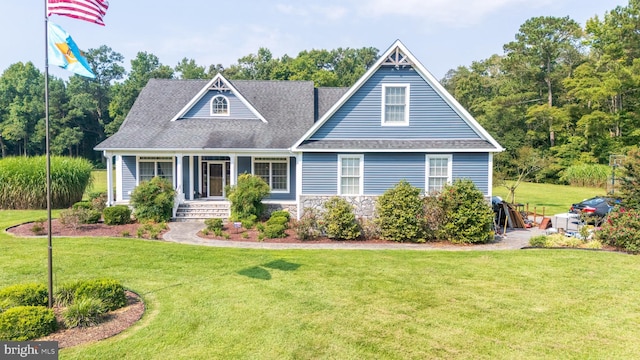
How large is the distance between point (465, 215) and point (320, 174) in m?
5.70

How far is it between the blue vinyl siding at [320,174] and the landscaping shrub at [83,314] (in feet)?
33.0

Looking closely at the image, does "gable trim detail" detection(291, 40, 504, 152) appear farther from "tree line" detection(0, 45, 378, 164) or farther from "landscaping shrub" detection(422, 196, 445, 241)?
"tree line" detection(0, 45, 378, 164)

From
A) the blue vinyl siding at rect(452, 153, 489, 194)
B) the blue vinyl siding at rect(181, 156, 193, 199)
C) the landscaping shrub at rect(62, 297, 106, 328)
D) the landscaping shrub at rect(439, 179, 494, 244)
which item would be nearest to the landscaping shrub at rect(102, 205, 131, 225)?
the blue vinyl siding at rect(181, 156, 193, 199)

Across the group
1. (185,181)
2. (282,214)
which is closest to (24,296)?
(282,214)

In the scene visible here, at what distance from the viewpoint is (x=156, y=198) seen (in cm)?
1656

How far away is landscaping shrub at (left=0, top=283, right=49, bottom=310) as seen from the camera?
648cm

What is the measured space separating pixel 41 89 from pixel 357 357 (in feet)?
240

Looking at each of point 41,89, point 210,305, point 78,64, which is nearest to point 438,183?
point 210,305

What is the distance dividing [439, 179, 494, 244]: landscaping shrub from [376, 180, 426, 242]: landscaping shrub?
2.66ft

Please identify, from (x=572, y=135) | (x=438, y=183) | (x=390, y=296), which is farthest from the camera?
(x=572, y=135)

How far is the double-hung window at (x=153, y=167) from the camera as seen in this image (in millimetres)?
20156

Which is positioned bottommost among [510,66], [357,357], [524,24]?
[357,357]

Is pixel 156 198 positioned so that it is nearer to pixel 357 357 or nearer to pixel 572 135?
pixel 357 357

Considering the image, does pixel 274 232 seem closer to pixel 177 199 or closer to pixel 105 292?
pixel 177 199
